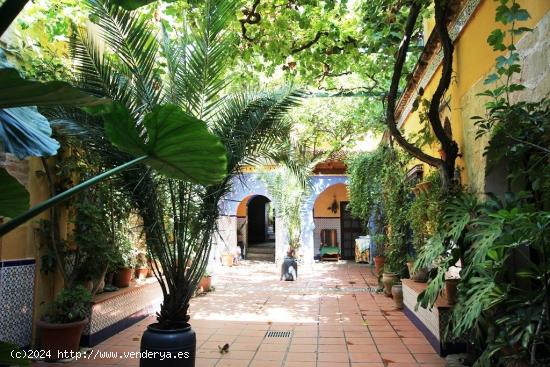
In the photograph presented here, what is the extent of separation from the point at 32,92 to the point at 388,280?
298 inches

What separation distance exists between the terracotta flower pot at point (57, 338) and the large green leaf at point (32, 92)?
4.11 meters

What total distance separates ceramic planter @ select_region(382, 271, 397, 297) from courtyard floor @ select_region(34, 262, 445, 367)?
0.22 m

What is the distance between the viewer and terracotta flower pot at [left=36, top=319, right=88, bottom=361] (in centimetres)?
447

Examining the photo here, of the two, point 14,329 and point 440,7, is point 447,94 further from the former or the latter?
point 14,329

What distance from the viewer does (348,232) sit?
15758 millimetres

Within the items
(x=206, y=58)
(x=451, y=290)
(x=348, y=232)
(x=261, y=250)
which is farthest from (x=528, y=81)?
(x=261, y=250)

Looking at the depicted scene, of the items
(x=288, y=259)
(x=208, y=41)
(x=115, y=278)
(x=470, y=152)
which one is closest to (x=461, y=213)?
(x=470, y=152)

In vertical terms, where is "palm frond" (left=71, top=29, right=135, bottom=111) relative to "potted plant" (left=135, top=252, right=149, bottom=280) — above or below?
above

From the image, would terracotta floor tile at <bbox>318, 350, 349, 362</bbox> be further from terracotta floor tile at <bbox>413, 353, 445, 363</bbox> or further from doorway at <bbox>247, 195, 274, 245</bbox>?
doorway at <bbox>247, 195, 274, 245</bbox>

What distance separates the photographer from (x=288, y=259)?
10.6m

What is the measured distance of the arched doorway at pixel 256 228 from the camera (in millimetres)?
16375

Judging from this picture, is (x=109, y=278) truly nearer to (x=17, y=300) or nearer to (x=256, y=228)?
(x=17, y=300)

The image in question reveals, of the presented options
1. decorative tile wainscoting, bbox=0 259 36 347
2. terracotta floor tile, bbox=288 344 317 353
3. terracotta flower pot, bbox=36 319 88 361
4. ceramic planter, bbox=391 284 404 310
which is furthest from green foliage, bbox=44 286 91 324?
ceramic planter, bbox=391 284 404 310

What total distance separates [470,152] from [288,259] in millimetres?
6863
